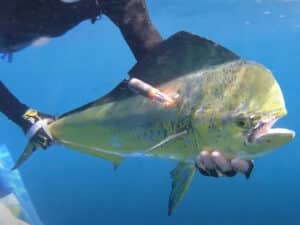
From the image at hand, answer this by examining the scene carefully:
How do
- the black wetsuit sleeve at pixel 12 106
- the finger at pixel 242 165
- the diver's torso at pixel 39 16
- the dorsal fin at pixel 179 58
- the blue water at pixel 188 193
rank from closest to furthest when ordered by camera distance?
the finger at pixel 242 165
the dorsal fin at pixel 179 58
the black wetsuit sleeve at pixel 12 106
the diver's torso at pixel 39 16
the blue water at pixel 188 193

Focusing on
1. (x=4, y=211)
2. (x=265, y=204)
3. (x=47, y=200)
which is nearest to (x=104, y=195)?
(x=47, y=200)

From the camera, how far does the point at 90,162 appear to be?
38812 mm

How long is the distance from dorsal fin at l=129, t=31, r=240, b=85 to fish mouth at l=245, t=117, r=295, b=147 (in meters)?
0.65

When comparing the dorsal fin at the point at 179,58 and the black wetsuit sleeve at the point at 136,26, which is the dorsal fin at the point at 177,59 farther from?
the black wetsuit sleeve at the point at 136,26

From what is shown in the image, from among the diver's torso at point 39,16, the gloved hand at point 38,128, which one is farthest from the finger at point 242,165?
the diver's torso at point 39,16

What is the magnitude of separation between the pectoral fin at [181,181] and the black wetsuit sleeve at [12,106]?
2039 millimetres

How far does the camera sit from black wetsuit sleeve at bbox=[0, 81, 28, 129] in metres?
4.83

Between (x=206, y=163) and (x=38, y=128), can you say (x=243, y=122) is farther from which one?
(x=38, y=128)

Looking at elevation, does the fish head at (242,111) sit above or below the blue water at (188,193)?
above

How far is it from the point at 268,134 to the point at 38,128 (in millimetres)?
2366

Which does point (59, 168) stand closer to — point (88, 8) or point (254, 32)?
point (254, 32)

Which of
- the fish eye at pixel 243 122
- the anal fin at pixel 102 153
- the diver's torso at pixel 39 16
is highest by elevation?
the diver's torso at pixel 39 16

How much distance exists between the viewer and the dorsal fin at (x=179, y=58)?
3.38 metres

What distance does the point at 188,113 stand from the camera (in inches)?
128
